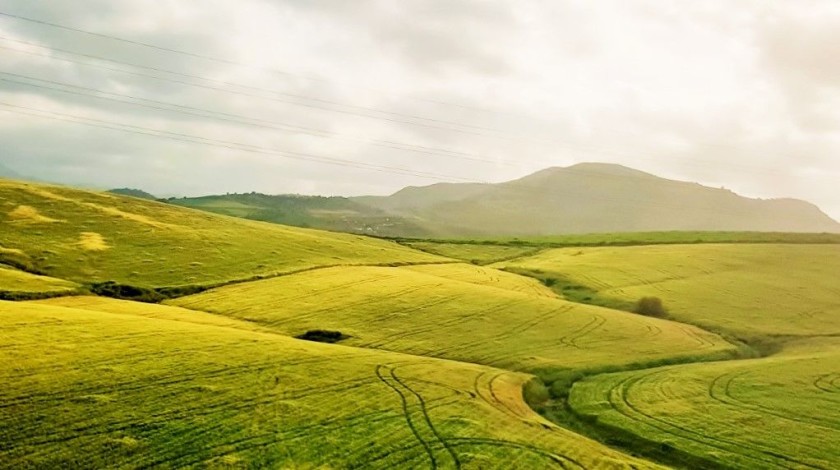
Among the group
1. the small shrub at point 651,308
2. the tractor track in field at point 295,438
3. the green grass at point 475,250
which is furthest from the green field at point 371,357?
the green grass at point 475,250

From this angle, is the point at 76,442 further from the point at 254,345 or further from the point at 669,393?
the point at 669,393

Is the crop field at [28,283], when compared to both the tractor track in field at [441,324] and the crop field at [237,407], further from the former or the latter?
the tractor track in field at [441,324]

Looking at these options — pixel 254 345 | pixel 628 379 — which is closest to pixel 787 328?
pixel 628 379

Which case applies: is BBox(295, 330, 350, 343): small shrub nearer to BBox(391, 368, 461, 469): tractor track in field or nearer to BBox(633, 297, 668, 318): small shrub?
BBox(391, 368, 461, 469): tractor track in field

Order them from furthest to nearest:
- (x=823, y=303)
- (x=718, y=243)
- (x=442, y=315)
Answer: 1. (x=718, y=243)
2. (x=823, y=303)
3. (x=442, y=315)

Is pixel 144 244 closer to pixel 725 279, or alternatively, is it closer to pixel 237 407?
pixel 237 407

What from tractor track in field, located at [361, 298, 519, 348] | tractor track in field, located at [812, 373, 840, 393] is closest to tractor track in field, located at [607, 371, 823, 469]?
tractor track in field, located at [812, 373, 840, 393]
